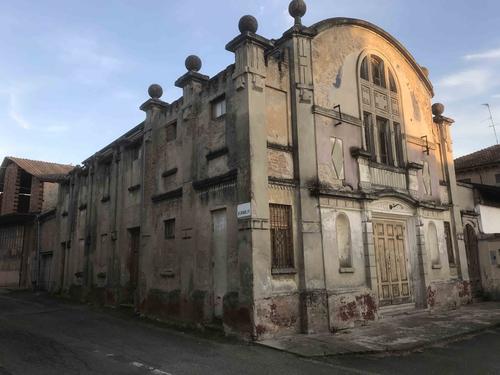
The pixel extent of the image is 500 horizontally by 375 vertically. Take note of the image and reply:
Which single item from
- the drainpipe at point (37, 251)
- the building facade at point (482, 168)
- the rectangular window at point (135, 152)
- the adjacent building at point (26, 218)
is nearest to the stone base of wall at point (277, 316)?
the rectangular window at point (135, 152)

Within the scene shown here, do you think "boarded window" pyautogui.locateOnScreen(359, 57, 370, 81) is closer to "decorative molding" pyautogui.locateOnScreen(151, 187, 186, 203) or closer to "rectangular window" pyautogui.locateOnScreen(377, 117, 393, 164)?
"rectangular window" pyautogui.locateOnScreen(377, 117, 393, 164)

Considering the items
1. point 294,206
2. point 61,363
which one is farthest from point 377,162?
point 61,363

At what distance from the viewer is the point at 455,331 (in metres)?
10.8

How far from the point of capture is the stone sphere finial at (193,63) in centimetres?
1334

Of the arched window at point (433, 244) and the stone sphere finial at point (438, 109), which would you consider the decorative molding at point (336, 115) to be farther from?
the stone sphere finial at point (438, 109)

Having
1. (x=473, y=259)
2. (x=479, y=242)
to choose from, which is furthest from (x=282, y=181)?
(x=479, y=242)

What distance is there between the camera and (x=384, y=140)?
47.5 ft

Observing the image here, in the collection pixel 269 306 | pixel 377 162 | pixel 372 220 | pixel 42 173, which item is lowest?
pixel 269 306

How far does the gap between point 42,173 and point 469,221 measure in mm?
23874

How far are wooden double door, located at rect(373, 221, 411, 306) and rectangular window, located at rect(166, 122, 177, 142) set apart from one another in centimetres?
706

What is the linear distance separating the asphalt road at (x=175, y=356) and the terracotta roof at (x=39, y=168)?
630 inches

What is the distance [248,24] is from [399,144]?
6.86 m

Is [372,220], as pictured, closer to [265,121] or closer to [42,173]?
[265,121]

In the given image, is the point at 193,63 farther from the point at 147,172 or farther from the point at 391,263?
the point at 391,263
